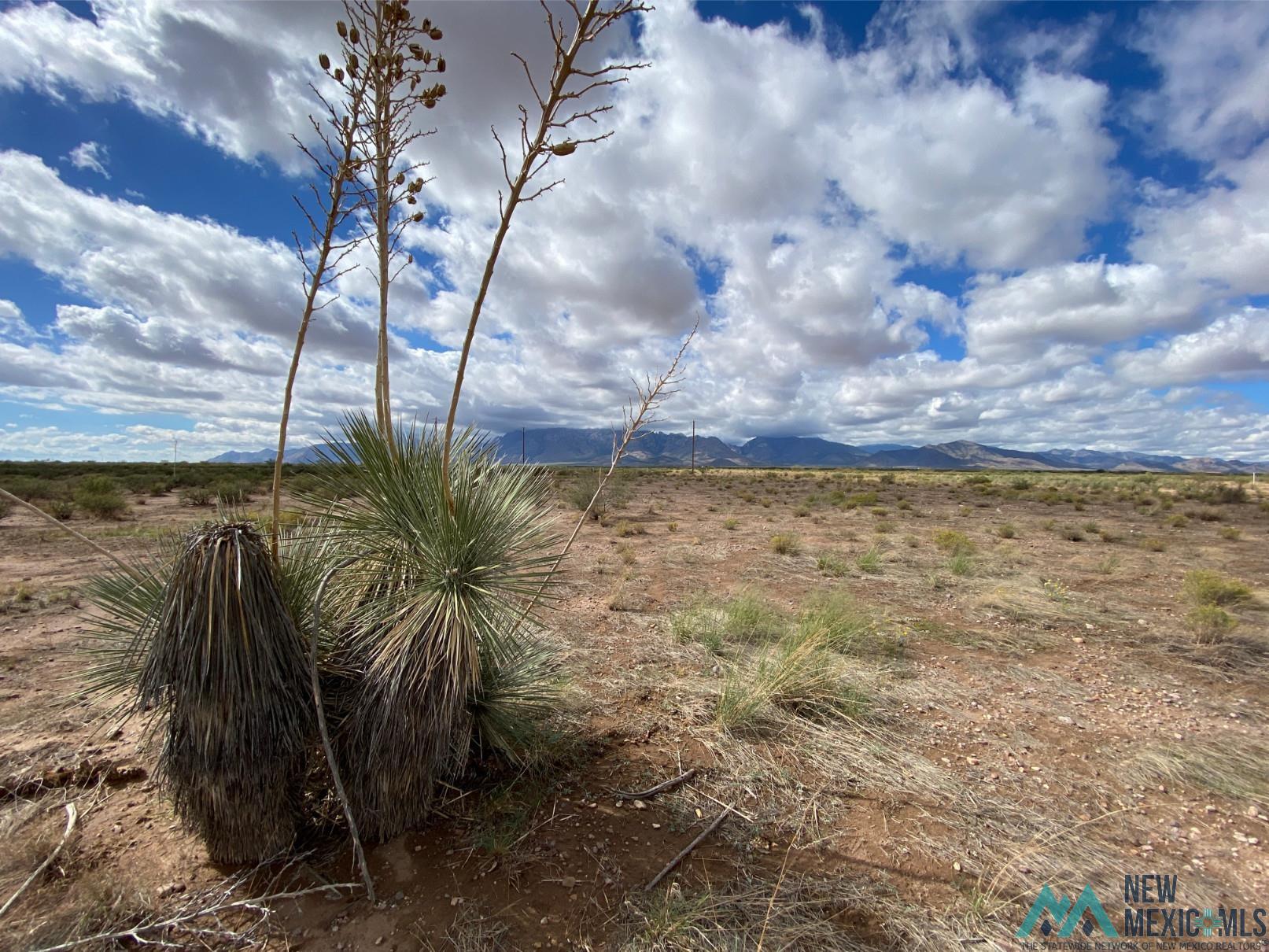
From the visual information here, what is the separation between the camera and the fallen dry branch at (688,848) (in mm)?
2789

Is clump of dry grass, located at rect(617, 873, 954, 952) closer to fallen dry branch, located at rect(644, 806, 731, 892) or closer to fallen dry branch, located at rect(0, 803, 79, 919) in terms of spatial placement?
fallen dry branch, located at rect(644, 806, 731, 892)

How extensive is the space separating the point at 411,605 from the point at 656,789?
6.74 ft

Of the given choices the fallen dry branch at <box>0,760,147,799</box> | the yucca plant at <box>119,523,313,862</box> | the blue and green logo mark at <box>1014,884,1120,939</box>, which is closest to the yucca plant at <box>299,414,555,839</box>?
the yucca plant at <box>119,523,313,862</box>

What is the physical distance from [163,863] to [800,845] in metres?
3.47

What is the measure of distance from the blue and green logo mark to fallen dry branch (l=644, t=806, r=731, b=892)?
1.48 meters

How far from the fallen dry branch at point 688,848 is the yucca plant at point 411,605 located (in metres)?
1.23

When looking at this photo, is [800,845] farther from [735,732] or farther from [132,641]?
[132,641]

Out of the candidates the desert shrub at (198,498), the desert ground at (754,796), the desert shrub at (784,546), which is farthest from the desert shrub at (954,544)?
the desert shrub at (198,498)

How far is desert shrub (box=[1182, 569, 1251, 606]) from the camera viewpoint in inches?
322

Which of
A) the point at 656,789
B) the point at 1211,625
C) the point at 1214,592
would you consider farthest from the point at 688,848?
the point at 1214,592

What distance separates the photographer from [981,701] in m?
5.14

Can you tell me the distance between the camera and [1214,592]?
8172 mm

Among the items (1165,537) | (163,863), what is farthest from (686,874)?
(1165,537)

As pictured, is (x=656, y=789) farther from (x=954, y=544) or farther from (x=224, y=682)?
(x=954, y=544)
